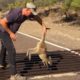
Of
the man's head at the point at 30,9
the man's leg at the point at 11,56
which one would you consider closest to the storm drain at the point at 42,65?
the man's leg at the point at 11,56

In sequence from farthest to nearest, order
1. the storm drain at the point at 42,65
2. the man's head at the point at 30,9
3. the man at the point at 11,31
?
the storm drain at the point at 42,65 → the man at the point at 11,31 → the man's head at the point at 30,9

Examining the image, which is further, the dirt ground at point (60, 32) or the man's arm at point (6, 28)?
the dirt ground at point (60, 32)

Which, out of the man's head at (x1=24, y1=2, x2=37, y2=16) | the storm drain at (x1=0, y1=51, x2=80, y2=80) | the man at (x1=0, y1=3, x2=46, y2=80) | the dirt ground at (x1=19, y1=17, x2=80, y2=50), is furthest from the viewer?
the dirt ground at (x1=19, y1=17, x2=80, y2=50)

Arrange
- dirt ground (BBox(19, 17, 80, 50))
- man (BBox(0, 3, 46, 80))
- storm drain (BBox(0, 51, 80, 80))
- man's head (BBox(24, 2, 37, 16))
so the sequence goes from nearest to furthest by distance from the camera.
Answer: man's head (BBox(24, 2, 37, 16)) → man (BBox(0, 3, 46, 80)) → storm drain (BBox(0, 51, 80, 80)) → dirt ground (BBox(19, 17, 80, 50))

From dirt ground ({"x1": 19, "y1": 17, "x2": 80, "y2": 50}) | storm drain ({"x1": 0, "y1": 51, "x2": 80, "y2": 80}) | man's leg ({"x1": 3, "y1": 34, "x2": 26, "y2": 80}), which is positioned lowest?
dirt ground ({"x1": 19, "y1": 17, "x2": 80, "y2": 50})

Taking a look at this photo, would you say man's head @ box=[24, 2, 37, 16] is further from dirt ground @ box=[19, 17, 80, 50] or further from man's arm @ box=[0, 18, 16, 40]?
dirt ground @ box=[19, 17, 80, 50]

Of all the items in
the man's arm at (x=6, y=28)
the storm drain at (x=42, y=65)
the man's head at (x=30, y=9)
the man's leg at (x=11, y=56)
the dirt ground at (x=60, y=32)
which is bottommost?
the dirt ground at (x=60, y=32)

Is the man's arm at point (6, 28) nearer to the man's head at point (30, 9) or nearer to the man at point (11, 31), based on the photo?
the man at point (11, 31)

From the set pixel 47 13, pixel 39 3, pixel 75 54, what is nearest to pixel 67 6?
pixel 47 13

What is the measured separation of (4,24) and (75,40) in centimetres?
649

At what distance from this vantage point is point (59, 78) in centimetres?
Answer: 828

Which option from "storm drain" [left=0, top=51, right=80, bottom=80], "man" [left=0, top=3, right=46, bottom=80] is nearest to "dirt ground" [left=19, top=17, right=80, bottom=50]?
"storm drain" [left=0, top=51, right=80, bottom=80]

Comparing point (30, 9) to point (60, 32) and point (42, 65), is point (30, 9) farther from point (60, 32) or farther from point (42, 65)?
point (60, 32)

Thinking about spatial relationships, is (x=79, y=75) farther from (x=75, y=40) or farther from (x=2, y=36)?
(x=75, y=40)
